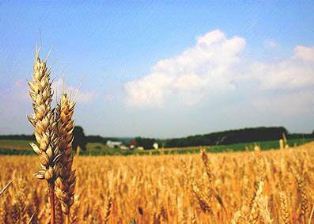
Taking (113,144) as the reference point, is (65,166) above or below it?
above

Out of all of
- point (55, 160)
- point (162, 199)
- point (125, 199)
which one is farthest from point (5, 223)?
point (125, 199)

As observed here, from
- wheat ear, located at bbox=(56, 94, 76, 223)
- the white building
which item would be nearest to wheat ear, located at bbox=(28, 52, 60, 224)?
wheat ear, located at bbox=(56, 94, 76, 223)

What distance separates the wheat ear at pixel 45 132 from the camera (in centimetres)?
81

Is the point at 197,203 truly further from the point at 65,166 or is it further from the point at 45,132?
the point at 45,132

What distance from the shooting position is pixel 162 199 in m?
2.63

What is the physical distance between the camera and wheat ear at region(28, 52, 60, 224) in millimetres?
812

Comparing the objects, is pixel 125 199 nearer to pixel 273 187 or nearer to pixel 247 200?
pixel 273 187

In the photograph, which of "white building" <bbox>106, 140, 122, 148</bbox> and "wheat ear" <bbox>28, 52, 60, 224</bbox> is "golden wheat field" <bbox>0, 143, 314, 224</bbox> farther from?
"white building" <bbox>106, 140, 122, 148</bbox>

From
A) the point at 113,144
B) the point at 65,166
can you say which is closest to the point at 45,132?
the point at 65,166

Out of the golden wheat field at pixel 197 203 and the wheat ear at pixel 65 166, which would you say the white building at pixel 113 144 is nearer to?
the golden wheat field at pixel 197 203

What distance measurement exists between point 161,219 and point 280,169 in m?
1.73

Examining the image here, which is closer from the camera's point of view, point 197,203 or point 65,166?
point 65,166

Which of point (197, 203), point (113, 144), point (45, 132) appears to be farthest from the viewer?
point (113, 144)

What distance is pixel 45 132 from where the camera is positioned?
823mm
